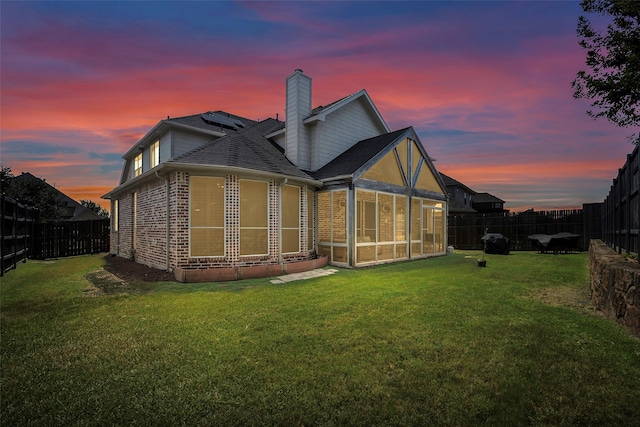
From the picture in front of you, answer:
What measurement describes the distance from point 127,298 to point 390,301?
19.3 ft

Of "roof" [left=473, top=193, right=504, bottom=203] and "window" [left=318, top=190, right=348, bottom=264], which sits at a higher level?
"roof" [left=473, top=193, right=504, bottom=203]

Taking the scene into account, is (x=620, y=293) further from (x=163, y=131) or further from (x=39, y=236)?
(x=39, y=236)

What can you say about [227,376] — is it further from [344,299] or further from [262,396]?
[344,299]

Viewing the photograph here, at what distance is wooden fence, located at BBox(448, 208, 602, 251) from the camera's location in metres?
16.9

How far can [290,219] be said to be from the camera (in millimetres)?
11406

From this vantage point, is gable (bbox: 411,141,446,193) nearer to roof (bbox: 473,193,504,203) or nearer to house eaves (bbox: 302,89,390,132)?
house eaves (bbox: 302,89,390,132)

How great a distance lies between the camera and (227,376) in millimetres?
3180

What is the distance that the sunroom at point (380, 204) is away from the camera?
464 inches

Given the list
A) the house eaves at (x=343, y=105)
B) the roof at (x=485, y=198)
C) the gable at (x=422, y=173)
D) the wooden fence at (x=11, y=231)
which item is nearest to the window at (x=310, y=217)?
the house eaves at (x=343, y=105)

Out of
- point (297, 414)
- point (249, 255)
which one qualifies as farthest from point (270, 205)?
point (297, 414)

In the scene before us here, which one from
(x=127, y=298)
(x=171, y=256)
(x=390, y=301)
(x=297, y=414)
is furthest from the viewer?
(x=171, y=256)

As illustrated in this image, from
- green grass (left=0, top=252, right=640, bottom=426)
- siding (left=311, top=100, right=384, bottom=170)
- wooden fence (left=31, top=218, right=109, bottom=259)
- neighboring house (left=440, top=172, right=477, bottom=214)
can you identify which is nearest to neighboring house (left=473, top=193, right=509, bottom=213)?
neighboring house (left=440, top=172, right=477, bottom=214)

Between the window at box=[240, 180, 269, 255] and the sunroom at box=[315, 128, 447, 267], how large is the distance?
287 centimetres

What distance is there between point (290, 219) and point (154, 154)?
9272mm
